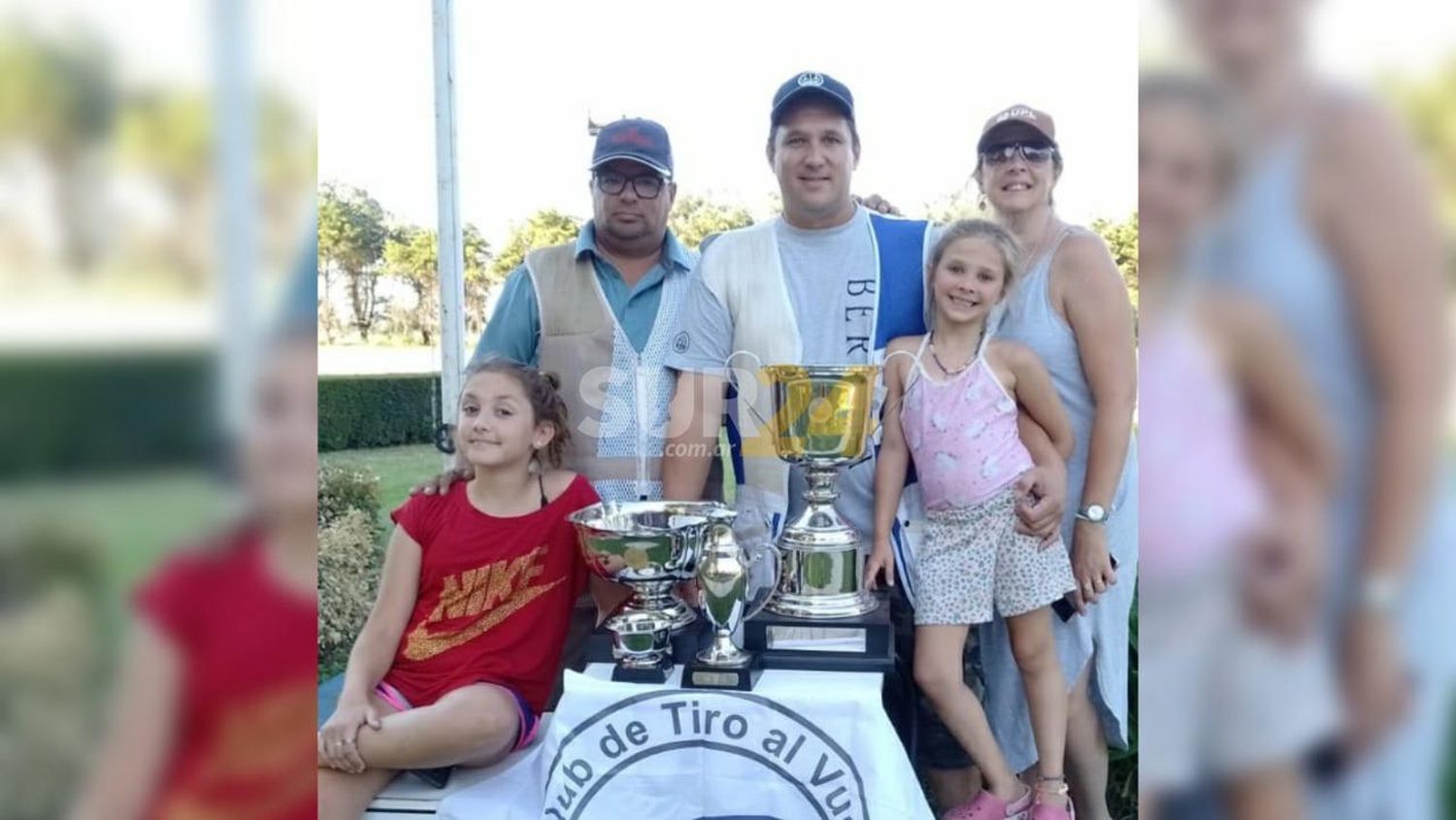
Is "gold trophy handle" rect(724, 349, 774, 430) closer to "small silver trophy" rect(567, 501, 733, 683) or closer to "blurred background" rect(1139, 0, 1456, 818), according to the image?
"small silver trophy" rect(567, 501, 733, 683)

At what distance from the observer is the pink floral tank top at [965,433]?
1.95 metres

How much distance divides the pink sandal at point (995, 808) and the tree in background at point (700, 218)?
121 centimetres

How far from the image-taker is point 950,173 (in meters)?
2.01

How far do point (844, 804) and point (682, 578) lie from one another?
1.65 feet

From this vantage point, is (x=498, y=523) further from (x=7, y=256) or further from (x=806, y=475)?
(x=7, y=256)

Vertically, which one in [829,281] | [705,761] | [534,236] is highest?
[534,236]

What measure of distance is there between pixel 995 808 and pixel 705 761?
1.92 ft

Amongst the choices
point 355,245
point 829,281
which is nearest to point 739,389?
point 829,281

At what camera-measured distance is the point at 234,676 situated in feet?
3.96

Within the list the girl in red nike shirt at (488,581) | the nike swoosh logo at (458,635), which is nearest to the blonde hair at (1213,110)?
the girl in red nike shirt at (488,581)

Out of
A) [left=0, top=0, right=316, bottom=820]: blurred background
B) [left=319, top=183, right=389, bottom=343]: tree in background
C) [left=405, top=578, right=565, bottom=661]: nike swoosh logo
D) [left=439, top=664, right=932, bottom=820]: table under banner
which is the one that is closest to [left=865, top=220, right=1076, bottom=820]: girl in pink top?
[left=439, top=664, right=932, bottom=820]: table under banner

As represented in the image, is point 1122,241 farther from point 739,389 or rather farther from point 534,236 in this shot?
point 534,236

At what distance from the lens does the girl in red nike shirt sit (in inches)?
82.7

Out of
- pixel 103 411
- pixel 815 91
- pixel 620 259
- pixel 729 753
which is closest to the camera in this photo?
pixel 103 411
